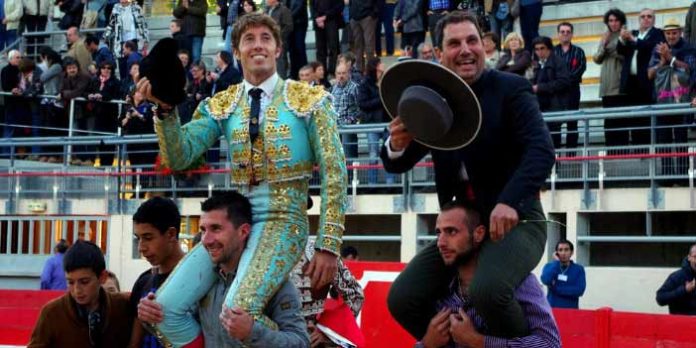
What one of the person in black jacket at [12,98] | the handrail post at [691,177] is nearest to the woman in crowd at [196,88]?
the person in black jacket at [12,98]

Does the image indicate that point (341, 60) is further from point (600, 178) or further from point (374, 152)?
point (600, 178)

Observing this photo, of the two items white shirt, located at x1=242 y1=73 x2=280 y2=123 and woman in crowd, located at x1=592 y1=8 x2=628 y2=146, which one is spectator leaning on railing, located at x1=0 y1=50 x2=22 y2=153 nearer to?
woman in crowd, located at x1=592 y1=8 x2=628 y2=146

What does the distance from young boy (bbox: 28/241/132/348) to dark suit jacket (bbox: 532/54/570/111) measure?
8.20m

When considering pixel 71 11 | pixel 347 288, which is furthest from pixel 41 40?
pixel 347 288

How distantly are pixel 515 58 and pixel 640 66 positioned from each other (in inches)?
52.4

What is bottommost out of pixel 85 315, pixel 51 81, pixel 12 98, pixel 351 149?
pixel 85 315

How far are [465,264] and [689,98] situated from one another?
28.4 feet

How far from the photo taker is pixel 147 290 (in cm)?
643

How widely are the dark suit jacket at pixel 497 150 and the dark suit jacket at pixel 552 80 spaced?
28.0 ft

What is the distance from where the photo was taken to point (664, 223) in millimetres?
14570

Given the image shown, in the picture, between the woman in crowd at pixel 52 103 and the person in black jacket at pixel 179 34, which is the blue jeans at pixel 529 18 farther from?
the woman in crowd at pixel 52 103

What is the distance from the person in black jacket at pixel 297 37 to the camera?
17938 millimetres

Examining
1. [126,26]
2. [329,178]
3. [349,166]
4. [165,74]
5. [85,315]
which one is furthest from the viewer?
[126,26]

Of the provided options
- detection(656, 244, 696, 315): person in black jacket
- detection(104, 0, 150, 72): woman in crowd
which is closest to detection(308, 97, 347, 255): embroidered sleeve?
detection(656, 244, 696, 315): person in black jacket
